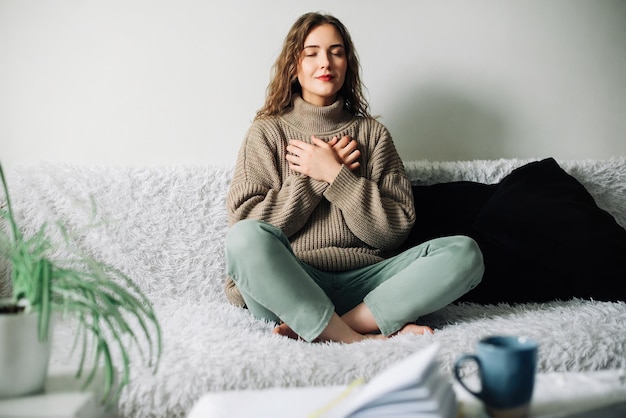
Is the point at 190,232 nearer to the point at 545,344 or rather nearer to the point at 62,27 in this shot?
the point at 62,27

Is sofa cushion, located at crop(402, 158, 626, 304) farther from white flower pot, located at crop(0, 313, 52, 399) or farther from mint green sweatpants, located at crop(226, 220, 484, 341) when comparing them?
white flower pot, located at crop(0, 313, 52, 399)

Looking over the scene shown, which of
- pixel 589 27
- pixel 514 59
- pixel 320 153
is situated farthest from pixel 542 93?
pixel 320 153

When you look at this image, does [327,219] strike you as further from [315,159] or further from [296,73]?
[296,73]

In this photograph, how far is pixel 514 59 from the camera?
1.99m

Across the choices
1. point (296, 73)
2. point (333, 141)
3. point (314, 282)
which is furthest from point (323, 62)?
point (314, 282)

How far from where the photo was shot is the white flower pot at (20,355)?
0.65m

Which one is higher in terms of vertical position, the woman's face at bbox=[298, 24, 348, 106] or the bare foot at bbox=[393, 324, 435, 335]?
the woman's face at bbox=[298, 24, 348, 106]

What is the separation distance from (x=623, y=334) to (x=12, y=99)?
5.93 ft

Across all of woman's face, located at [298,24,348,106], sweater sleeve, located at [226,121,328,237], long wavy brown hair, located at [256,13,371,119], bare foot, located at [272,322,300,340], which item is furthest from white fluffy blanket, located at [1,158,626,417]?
woman's face, located at [298,24,348,106]

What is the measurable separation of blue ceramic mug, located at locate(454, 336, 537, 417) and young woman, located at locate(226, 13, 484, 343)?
610mm

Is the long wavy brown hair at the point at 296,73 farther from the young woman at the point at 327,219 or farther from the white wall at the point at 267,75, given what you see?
the white wall at the point at 267,75

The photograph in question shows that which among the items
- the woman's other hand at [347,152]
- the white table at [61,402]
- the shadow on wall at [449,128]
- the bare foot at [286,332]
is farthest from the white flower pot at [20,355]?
the shadow on wall at [449,128]

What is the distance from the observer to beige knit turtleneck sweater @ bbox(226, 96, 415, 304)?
148 centimetres

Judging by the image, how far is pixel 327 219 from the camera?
61.2 inches
